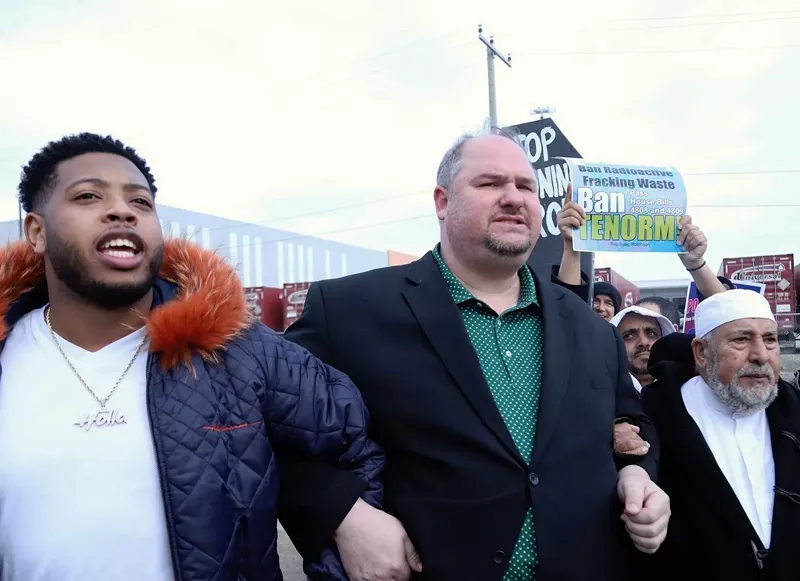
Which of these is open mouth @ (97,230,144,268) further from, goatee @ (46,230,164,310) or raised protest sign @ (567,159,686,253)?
raised protest sign @ (567,159,686,253)

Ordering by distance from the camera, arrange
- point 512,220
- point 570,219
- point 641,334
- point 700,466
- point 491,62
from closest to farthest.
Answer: point 512,220, point 700,466, point 570,219, point 641,334, point 491,62

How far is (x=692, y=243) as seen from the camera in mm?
3143

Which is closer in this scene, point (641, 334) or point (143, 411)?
point (143, 411)

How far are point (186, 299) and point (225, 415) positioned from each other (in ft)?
1.13

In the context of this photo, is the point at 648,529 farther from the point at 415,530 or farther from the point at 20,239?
the point at 20,239

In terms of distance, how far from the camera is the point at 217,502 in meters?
1.54

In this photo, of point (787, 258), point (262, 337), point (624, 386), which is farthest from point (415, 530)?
point (787, 258)

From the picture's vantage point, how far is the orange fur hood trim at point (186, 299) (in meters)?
1.63

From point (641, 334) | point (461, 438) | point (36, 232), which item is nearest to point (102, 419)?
point (36, 232)

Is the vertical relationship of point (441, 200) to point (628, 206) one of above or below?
below

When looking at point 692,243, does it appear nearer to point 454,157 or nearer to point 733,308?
point 733,308

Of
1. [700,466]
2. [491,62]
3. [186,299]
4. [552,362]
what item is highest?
[491,62]

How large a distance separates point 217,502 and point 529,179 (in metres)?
1.46

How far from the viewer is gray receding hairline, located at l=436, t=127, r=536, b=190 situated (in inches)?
88.4
